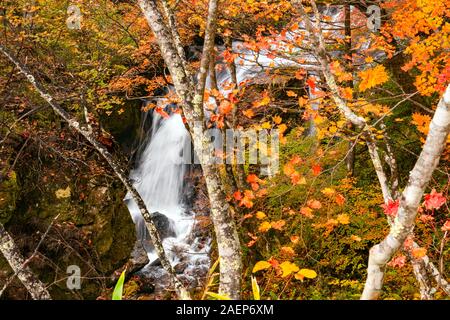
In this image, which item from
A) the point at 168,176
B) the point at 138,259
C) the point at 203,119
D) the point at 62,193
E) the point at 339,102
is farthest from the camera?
the point at 168,176

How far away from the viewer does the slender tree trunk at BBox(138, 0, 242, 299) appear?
4250 mm

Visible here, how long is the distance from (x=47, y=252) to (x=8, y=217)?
4.29ft

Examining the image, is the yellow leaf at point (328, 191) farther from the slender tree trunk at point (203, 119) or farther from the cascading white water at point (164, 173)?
the cascading white water at point (164, 173)

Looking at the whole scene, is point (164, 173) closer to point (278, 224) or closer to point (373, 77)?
point (278, 224)

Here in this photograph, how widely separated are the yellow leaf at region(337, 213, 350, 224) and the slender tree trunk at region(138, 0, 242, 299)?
169 inches

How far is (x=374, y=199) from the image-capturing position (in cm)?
829

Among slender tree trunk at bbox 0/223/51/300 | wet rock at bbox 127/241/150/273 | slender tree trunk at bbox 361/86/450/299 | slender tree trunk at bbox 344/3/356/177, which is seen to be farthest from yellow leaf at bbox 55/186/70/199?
slender tree trunk at bbox 361/86/450/299

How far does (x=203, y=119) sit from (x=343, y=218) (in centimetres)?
500

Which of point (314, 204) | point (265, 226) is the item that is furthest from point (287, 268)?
point (314, 204)

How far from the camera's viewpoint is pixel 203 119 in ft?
14.1

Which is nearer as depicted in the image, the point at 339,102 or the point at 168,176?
the point at 339,102

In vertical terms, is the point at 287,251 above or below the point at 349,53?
below

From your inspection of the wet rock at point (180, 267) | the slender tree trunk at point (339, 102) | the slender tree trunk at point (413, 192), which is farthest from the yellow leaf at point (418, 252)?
the wet rock at point (180, 267)
